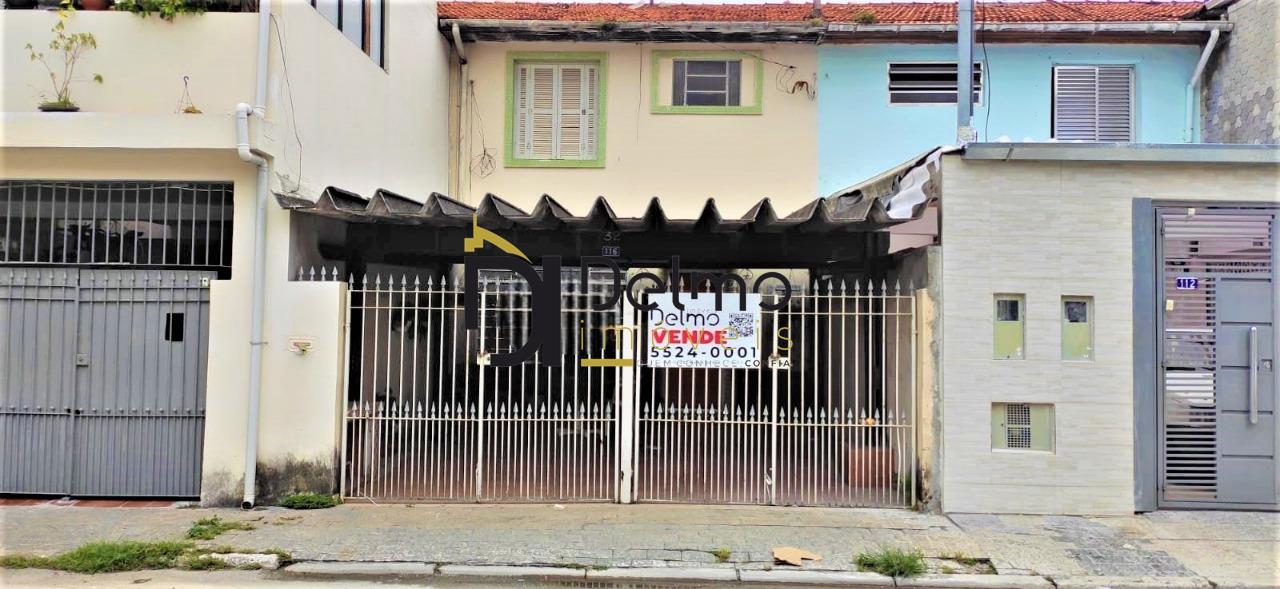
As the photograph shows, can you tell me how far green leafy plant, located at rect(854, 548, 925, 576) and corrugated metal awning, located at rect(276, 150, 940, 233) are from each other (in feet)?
9.03

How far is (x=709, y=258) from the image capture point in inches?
292

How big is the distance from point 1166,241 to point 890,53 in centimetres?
508

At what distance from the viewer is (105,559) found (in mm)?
4941

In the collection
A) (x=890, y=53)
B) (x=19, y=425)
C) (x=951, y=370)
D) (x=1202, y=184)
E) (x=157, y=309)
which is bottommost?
(x=19, y=425)

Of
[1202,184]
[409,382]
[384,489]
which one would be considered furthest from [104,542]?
[1202,184]

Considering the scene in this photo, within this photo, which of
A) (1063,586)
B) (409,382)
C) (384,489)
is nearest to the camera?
(1063,586)

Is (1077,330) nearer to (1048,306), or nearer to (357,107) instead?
(1048,306)

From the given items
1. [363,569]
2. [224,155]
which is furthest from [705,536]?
[224,155]

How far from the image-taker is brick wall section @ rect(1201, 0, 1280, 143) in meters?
8.59

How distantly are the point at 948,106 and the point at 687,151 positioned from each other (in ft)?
12.5

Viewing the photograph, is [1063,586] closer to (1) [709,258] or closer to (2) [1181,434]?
(2) [1181,434]

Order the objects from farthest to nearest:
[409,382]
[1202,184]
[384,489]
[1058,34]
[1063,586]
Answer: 1. [1058,34]
2. [409,382]
3. [384,489]
4. [1202,184]
5. [1063,586]

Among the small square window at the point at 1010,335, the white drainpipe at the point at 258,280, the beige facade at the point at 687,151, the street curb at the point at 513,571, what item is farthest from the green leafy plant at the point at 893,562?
the beige facade at the point at 687,151

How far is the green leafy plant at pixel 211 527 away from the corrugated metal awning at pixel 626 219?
2.67m
